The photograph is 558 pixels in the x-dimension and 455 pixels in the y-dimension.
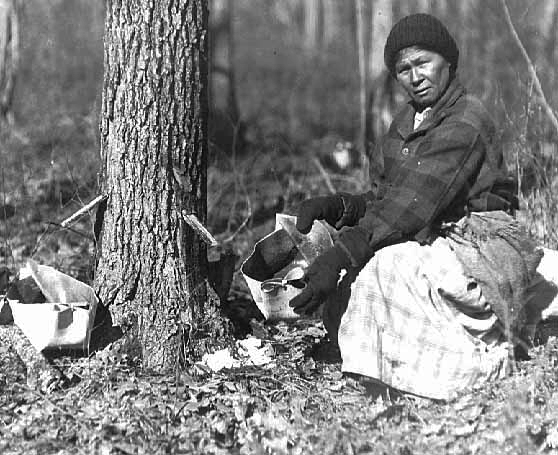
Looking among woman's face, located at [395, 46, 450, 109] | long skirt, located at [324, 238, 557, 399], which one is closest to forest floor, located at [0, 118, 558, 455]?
long skirt, located at [324, 238, 557, 399]

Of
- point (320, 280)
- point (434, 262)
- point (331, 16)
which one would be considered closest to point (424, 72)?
point (434, 262)

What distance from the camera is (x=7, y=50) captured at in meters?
8.13

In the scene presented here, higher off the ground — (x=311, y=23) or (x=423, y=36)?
(x=311, y=23)

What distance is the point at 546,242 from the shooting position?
15.1 ft

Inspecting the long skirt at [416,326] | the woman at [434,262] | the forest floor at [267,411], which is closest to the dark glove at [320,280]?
the woman at [434,262]

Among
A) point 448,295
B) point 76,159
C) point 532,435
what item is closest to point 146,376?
point 448,295

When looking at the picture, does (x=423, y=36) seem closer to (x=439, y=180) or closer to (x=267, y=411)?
(x=439, y=180)

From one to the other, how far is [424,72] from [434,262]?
0.85 metres

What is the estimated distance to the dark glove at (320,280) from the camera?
3.27 metres

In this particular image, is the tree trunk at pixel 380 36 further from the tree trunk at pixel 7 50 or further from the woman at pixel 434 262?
the woman at pixel 434 262

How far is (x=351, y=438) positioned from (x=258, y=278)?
99 cm

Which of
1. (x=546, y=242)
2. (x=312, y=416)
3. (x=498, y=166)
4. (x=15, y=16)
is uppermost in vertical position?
(x=15, y=16)

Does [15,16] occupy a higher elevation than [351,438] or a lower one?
higher

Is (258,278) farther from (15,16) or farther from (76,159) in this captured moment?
(15,16)
